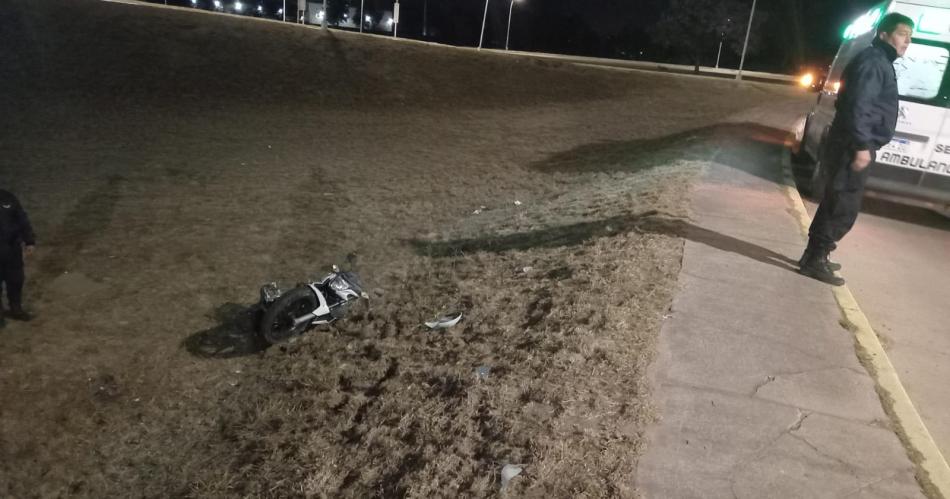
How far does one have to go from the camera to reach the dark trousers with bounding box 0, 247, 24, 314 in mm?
5371

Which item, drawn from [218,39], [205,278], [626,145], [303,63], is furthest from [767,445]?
[218,39]

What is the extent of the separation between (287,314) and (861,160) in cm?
459

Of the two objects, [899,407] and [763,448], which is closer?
[763,448]

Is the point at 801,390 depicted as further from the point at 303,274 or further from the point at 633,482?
the point at 303,274

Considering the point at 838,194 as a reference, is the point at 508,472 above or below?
below

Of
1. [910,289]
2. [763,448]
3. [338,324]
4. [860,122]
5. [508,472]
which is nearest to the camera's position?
[508,472]

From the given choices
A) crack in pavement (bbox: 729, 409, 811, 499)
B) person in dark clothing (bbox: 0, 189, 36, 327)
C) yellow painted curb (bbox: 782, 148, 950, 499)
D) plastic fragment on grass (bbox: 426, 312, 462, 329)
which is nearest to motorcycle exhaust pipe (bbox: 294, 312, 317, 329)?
plastic fragment on grass (bbox: 426, 312, 462, 329)

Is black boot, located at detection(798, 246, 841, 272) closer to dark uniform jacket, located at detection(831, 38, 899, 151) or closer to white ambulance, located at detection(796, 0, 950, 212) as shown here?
dark uniform jacket, located at detection(831, 38, 899, 151)

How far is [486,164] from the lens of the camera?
500 inches

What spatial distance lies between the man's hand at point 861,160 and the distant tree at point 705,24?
49920mm

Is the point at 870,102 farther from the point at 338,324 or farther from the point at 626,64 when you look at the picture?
the point at 626,64

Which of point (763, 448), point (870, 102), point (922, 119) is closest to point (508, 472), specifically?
point (763, 448)

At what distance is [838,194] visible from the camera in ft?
17.5

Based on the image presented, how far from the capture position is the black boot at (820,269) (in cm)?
559
